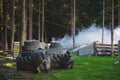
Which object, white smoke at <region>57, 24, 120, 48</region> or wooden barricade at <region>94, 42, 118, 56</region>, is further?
white smoke at <region>57, 24, 120, 48</region>

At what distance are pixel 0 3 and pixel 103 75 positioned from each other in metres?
32.3

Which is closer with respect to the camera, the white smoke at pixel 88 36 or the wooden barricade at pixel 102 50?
the wooden barricade at pixel 102 50

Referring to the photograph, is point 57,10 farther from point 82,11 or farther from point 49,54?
point 49,54

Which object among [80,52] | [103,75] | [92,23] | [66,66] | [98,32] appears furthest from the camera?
[92,23]

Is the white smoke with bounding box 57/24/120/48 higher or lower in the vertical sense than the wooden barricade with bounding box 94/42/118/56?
higher

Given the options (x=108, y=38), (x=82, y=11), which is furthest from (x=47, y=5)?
(x=108, y=38)

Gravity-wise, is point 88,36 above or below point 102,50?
above

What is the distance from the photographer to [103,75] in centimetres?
1556

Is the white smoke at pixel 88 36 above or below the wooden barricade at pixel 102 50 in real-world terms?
above

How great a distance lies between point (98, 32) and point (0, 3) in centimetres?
1339

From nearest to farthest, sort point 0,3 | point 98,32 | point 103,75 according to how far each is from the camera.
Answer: point 103,75 < point 0,3 < point 98,32

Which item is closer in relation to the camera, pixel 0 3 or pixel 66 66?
pixel 66 66

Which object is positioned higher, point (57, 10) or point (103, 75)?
point (57, 10)

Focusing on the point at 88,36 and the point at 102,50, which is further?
the point at 88,36
